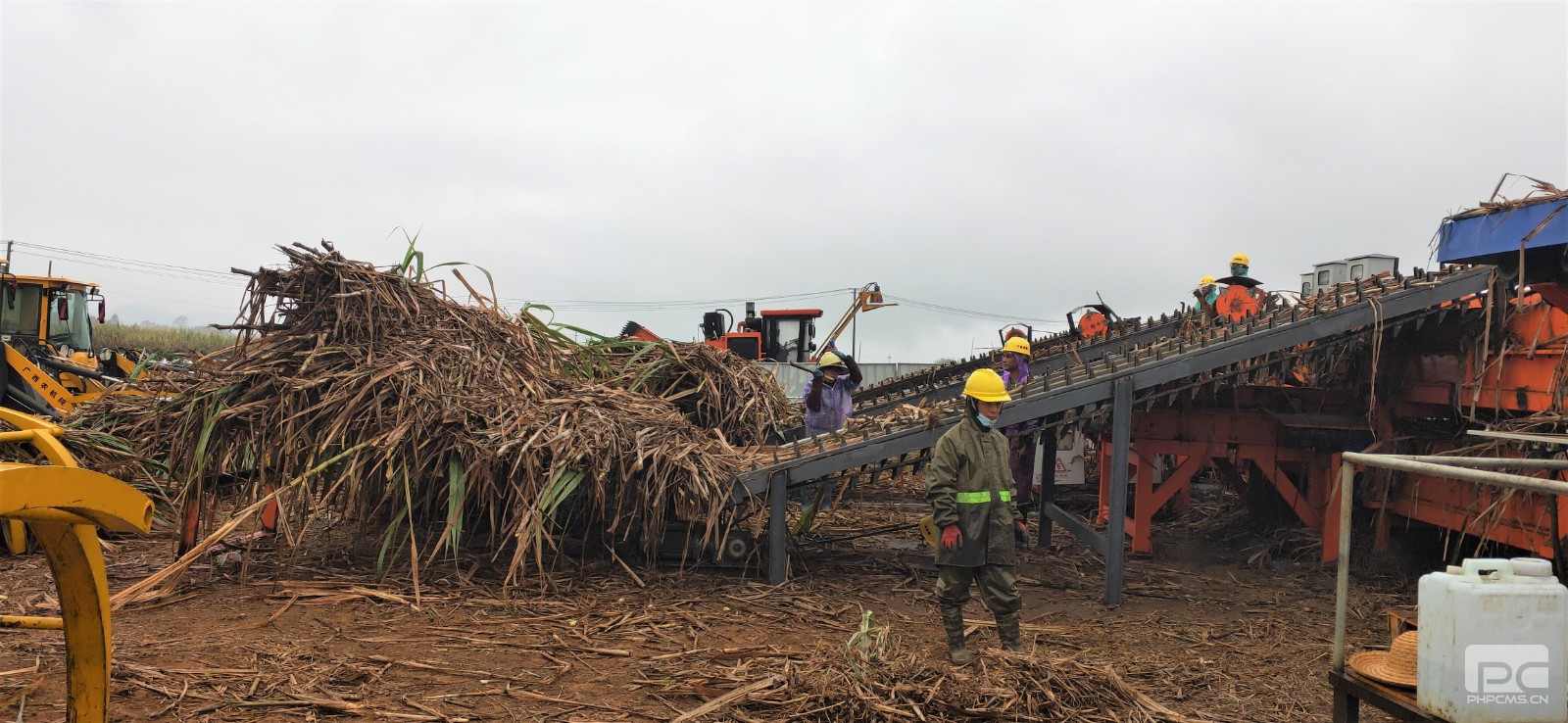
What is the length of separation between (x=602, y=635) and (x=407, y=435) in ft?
7.06

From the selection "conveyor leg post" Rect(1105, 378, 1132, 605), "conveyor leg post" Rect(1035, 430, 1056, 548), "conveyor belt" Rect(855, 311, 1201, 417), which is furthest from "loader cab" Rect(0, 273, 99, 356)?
"conveyor leg post" Rect(1105, 378, 1132, 605)

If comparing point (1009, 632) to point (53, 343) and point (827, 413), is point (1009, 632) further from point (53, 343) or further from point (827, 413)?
point (53, 343)

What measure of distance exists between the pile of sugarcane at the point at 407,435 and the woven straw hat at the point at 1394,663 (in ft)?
13.7

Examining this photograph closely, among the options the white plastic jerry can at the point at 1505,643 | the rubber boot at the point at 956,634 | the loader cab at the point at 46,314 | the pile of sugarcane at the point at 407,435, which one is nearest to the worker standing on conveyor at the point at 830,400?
the pile of sugarcane at the point at 407,435

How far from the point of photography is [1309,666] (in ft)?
19.0

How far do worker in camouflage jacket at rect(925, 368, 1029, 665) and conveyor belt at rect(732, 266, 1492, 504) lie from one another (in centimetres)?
108

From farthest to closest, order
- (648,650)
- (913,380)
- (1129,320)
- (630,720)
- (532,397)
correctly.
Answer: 1. (913,380)
2. (1129,320)
3. (532,397)
4. (648,650)
5. (630,720)

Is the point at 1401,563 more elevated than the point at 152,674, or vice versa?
the point at 1401,563

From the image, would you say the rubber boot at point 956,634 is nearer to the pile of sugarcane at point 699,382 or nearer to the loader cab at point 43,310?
the pile of sugarcane at point 699,382

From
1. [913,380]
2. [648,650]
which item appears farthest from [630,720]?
[913,380]

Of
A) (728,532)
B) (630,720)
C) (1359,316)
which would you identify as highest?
(1359,316)

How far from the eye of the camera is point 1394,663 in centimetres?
352

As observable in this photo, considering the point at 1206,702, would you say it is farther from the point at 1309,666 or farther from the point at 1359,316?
the point at 1359,316

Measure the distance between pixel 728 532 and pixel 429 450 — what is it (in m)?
2.27
